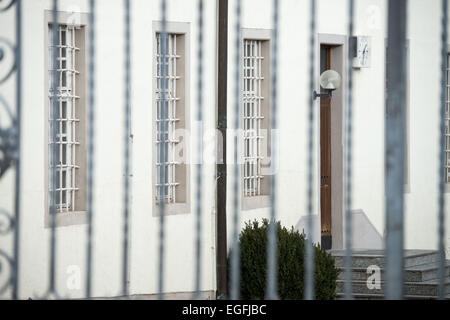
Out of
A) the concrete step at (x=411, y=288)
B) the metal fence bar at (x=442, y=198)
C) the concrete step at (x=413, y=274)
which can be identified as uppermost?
the metal fence bar at (x=442, y=198)

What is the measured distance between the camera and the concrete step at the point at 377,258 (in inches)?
594

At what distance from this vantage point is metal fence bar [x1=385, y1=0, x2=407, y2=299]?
3719 mm

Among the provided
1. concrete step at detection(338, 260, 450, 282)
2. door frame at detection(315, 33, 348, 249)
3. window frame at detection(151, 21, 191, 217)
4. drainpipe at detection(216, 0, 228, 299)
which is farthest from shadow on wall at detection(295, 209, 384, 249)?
window frame at detection(151, 21, 191, 217)

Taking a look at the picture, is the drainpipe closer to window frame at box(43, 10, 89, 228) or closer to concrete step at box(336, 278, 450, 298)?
concrete step at box(336, 278, 450, 298)

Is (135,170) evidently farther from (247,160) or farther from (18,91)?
(18,91)

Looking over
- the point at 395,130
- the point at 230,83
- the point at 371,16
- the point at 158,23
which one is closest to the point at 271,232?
the point at 395,130

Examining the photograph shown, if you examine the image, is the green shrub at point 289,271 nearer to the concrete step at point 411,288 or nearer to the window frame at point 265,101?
the concrete step at point 411,288

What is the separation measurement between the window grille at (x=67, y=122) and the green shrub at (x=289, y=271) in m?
2.53

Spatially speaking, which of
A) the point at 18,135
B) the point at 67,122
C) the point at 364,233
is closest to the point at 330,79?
the point at 364,233

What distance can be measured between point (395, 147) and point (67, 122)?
8.85 metres

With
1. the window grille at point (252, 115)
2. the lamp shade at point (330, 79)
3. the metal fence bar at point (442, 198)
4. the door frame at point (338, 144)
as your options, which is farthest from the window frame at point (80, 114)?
the metal fence bar at point (442, 198)

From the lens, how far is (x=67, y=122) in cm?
1225

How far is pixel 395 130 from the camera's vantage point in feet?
12.3

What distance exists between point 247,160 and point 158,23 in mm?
2677
